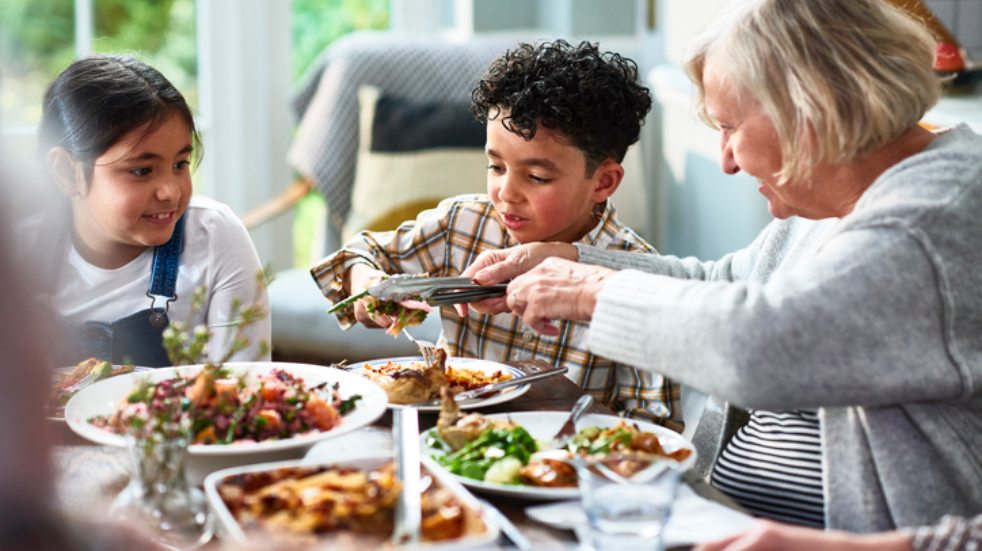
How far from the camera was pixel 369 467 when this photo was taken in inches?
49.8

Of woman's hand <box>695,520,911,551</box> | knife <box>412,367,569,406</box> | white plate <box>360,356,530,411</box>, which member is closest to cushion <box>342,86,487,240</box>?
white plate <box>360,356,530,411</box>

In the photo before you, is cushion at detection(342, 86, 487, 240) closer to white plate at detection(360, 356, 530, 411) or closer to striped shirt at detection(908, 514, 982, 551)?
white plate at detection(360, 356, 530, 411)

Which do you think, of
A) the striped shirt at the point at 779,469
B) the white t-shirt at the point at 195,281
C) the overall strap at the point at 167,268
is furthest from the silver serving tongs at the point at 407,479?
the overall strap at the point at 167,268

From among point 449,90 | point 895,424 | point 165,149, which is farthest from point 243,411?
point 449,90

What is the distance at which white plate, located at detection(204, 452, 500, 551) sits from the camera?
1.09 meters

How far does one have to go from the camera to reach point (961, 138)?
58.6 inches

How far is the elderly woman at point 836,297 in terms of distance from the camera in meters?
1.28

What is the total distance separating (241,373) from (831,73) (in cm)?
82

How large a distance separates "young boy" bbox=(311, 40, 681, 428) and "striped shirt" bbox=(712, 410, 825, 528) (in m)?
0.42

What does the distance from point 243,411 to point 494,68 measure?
103 centimetres

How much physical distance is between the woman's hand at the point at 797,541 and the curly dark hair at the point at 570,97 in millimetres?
1076

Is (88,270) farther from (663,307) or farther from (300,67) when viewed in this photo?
(300,67)

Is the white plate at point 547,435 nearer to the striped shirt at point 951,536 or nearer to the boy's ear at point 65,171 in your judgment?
the striped shirt at point 951,536

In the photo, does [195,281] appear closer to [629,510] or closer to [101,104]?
[101,104]
